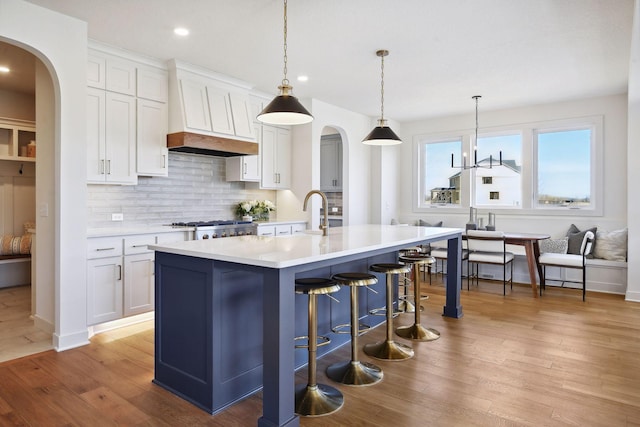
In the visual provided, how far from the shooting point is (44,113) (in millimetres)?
3590

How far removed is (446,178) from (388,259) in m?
3.61

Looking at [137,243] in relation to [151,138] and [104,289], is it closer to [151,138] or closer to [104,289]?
[104,289]

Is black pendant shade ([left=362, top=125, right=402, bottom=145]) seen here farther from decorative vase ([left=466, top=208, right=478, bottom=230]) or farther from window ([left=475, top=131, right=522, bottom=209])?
window ([left=475, top=131, right=522, bottom=209])

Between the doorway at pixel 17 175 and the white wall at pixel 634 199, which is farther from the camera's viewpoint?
the doorway at pixel 17 175

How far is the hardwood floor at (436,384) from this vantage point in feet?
7.25

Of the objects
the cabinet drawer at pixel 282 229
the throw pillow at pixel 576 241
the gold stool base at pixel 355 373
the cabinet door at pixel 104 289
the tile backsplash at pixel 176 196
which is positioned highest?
the tile backsplash at pixel 176 196

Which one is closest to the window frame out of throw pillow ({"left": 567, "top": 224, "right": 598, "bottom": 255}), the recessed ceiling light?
throw pillow ({"left": 567, "top": 224, "right": 598, "bottom": 255})

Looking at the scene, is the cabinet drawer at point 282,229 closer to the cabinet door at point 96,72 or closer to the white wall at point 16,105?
the cabinet door at point 96,72

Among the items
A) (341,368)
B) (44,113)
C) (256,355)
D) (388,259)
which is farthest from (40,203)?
(388,259)

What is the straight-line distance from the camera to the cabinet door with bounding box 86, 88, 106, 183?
3826 mm

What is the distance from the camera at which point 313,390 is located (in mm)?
2389

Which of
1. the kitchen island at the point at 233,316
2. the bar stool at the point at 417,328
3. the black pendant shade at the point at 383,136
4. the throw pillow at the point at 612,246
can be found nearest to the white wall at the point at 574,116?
the throw pillow at the point at 612,246

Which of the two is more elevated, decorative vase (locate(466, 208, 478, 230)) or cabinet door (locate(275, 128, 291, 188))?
cabinet door (locate(275, 128, 291, 188))

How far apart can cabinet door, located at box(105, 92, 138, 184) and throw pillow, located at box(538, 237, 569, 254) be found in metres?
5.50
